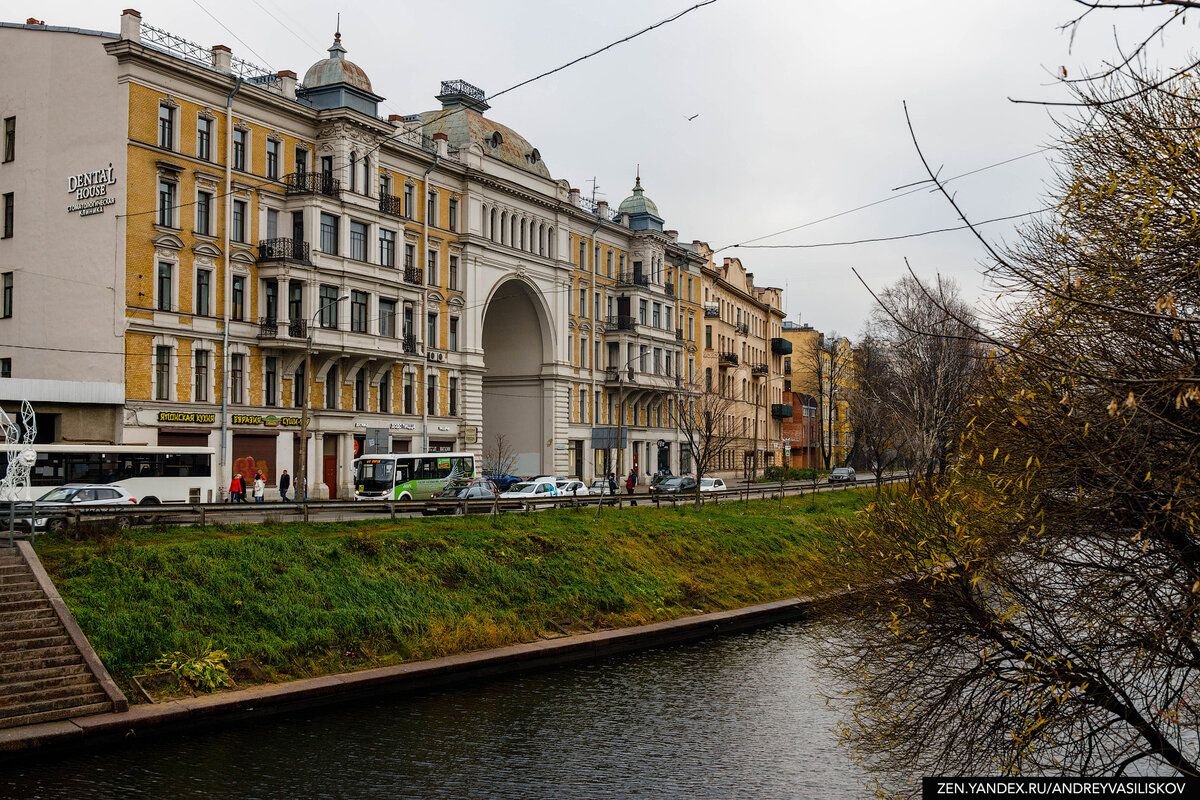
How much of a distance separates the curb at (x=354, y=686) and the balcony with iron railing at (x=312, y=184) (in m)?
31.1

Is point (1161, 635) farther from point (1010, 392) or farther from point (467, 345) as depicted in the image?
point (467, 345)

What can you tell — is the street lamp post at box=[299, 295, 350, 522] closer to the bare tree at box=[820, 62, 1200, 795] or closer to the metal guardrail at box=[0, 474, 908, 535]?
the metal guardrail at box=[0, 474, 908, 535]

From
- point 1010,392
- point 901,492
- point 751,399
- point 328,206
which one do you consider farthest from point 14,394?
point 751,399

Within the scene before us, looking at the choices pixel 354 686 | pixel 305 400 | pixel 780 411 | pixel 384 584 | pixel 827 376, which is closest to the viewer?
pixel 354 686

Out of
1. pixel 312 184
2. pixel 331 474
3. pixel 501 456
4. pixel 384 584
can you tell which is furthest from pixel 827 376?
pixel 384 584

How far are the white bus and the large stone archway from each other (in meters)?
29.4

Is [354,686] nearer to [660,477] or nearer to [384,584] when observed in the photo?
[384,584]

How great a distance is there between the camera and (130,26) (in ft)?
151

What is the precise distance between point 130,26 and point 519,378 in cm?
3440

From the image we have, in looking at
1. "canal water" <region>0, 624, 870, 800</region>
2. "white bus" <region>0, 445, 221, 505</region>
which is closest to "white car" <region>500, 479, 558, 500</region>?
"white bus" <region>0, 445, 221, 505</region>

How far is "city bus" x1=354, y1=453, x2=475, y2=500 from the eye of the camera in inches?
2051

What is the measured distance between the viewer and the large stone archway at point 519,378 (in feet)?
241

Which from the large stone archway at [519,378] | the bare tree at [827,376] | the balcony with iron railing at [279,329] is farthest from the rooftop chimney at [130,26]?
the bare tree at [827,376]

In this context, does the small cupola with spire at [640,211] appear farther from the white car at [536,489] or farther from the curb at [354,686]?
the curb at [354,686]
